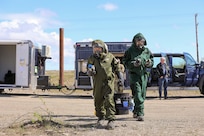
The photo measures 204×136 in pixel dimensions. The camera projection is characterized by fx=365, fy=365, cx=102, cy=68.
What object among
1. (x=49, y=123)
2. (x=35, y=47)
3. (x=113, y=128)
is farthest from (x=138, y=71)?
(x=35, y=47)

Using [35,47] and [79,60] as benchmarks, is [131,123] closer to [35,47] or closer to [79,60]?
[79,60]

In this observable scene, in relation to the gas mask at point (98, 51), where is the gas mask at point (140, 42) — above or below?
above

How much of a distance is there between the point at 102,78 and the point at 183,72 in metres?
10.8

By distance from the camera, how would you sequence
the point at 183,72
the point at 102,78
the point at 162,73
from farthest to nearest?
the point at 183,72
the point at 162,73
the point at 102,78

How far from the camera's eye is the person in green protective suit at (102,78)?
7336mm

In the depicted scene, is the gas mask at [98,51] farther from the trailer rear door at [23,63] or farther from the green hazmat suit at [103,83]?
the trailer rear door at [23,63]

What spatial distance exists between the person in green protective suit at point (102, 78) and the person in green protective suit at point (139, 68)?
96cm

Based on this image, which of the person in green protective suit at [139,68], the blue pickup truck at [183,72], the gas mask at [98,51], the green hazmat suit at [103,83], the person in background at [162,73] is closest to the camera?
the green hazmat suit at [103,83]

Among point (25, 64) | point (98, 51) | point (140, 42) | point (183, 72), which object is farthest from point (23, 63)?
point (98, 51)

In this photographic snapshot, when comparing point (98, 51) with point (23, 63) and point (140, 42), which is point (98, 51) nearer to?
point (140, 42)

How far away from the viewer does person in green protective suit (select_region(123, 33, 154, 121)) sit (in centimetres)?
833

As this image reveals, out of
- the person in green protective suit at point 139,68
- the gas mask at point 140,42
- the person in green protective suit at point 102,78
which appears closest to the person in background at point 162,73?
the person in green protective suit at point 139,68

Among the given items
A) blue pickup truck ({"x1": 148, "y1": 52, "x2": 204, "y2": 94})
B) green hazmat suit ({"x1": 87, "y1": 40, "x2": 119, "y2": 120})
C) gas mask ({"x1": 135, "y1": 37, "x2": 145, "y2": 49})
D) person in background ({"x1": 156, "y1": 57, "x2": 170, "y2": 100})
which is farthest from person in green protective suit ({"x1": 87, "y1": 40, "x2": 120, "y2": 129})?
blue pickup truck ({"x1": 148, "y1": 52, "x2": 204, "y2": 94})

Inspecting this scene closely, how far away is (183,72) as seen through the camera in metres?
17.5
